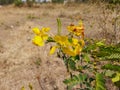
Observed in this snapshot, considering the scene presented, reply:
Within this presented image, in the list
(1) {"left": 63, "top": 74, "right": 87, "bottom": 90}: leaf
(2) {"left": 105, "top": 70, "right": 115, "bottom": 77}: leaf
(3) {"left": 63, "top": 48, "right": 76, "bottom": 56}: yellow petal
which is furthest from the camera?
(1) {"left": 63, "top": 74, "right": 87, "bottom": 90}: leaf

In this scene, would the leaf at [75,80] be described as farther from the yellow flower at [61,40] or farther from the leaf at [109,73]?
the yellow flower at [61,40]

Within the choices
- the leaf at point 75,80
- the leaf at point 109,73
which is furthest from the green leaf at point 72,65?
the leaf at point 109,73

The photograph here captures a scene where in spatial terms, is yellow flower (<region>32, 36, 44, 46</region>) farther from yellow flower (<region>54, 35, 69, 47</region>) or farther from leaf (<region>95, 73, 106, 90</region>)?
leaf (<region>95, 73, 106, 90</region>)

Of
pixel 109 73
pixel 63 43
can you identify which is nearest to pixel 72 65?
pixel 109 73

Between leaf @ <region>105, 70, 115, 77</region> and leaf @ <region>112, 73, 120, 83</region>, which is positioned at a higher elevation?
leaf @ <region>112, 73, 120, 83</region>

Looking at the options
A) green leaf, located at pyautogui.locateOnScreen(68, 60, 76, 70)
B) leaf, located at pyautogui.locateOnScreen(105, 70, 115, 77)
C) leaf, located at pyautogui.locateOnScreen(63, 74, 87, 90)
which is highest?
leaf, located at pyautogui.locateOnScreen(105, 70, 115, 77)

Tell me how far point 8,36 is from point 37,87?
3.62 m

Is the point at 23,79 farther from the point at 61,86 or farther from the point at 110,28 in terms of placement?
the point at 110,28

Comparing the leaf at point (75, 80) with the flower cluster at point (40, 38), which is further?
the leaf at point (75, 80)

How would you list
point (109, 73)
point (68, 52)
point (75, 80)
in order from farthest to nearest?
point (75, 80) → point (109, 73) → point (68, 52)

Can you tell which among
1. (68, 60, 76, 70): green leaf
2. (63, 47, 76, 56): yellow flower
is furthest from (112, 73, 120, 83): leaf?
(68, 60, 76, 70): green leaf

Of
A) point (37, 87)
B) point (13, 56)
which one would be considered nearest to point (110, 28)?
point (13, 56)

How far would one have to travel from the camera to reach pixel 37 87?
3441 mm

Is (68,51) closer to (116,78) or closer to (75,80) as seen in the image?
(116,78)
